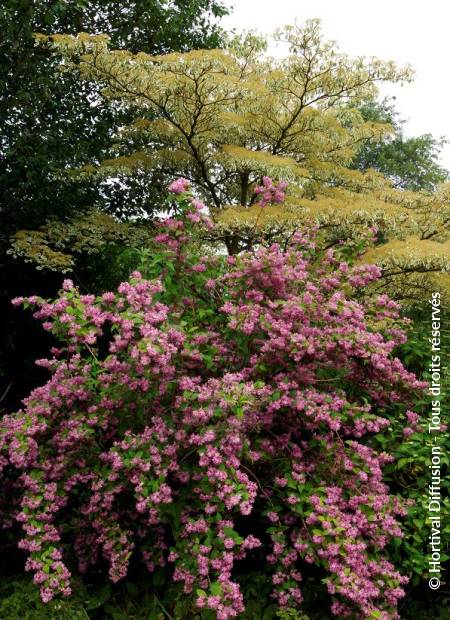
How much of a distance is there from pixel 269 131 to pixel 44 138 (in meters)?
2.81

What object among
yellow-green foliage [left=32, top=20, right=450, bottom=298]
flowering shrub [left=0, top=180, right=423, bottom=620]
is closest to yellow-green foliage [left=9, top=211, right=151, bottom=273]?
yellow-green foliage [left=32, top=20, right=450, bottom=298]

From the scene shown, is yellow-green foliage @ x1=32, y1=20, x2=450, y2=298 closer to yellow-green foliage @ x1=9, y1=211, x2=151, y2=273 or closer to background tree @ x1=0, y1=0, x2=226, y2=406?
background tree @ x1=0, y1=0, x2=226, y2=406

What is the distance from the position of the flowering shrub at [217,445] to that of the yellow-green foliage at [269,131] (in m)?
2.42

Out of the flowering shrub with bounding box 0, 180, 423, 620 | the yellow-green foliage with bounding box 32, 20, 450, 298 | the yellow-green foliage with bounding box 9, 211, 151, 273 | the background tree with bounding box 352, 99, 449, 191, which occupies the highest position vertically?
the background tree with bounding box 352, 99, 449, 191

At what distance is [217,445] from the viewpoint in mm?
3287

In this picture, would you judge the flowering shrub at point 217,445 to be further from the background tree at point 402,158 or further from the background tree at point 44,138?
the background tree at point 402,158

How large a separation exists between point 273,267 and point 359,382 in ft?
3.54

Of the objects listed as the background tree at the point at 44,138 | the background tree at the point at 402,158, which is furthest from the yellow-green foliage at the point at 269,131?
the background tree at the point at 402,158

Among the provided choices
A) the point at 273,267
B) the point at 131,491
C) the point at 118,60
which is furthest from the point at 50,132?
the point at 131,491

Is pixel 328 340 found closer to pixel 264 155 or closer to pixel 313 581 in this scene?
pixel 313 581

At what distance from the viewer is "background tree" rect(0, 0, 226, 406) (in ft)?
21.5

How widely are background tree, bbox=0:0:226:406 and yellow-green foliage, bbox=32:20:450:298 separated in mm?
343

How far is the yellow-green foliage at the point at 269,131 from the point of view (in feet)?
21.6

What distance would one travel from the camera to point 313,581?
391cm
